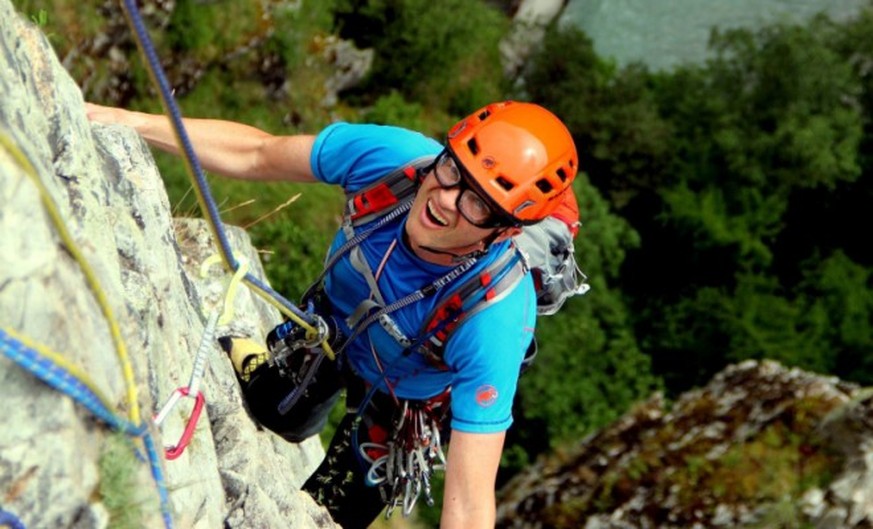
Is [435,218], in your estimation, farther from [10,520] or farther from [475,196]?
[10,520]

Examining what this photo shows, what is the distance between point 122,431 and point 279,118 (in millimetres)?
24325

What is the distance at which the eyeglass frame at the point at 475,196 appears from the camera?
162 inches

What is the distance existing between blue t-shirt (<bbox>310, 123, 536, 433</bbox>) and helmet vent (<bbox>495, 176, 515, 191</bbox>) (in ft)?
1.00

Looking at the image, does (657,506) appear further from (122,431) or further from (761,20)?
(761,20)

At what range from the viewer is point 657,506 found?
35.0 ft

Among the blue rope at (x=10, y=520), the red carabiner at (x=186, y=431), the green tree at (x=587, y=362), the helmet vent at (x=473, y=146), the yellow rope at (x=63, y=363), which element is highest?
the yellow rope at (x=63, y=363)

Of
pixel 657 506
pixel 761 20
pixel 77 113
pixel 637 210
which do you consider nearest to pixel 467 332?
pixel 77 113

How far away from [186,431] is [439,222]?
1.29 metres

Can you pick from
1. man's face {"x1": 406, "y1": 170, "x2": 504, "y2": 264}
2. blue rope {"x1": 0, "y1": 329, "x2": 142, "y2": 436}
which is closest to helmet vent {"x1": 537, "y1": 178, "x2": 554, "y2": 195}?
man's face {"x1": 406, "y1": 170, "x2": 504, "y2": 264}

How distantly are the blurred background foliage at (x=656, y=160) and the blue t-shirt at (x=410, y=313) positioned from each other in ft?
67.9

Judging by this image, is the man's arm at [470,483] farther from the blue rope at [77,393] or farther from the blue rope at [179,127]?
the blue rope at [77,393]

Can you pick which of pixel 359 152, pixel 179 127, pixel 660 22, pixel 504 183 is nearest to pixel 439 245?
pixel 504 183

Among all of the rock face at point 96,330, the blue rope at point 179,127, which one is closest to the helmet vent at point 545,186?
the blue rope at point 179,127

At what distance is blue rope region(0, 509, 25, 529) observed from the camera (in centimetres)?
243
